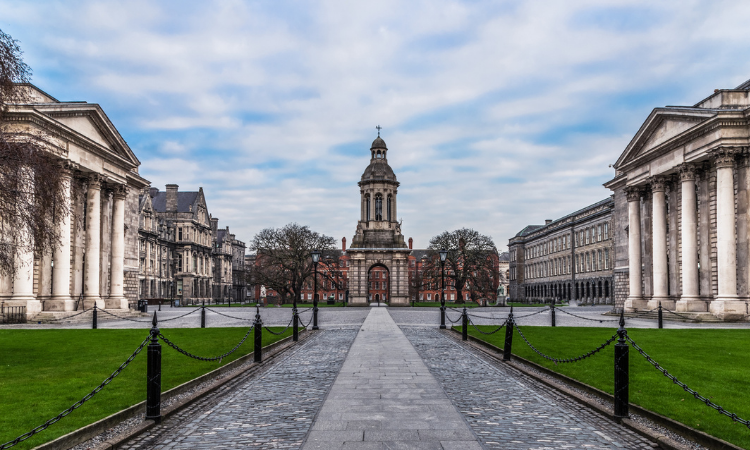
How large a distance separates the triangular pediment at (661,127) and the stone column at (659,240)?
236 centimetres

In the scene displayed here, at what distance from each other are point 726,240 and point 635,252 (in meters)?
10.5

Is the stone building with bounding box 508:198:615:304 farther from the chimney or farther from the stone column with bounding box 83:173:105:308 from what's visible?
the stone column with bounding box 83:173:105:308

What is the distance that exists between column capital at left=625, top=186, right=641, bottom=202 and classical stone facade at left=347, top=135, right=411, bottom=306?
29539 millimetres

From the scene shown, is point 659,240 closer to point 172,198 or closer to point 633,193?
point 633,193

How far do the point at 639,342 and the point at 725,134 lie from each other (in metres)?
18.1

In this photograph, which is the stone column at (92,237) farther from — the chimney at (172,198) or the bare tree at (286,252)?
the chimney at (172,198)

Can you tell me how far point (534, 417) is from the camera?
29.6ft

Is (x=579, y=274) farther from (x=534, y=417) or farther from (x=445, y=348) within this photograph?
(x=534, y=417)

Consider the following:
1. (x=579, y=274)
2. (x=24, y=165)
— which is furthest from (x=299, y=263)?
(x=24, y=165)

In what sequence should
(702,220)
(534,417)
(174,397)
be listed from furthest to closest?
(702,220) → (174,397) → (534,417)

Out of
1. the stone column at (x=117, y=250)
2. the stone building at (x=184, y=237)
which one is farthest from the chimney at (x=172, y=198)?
the stone column at (x=117, y=250)

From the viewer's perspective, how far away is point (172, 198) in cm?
10162

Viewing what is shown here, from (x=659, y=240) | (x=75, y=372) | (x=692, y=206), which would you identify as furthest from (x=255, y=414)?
(x=659, y=240)

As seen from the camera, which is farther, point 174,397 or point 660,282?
point 660,282
